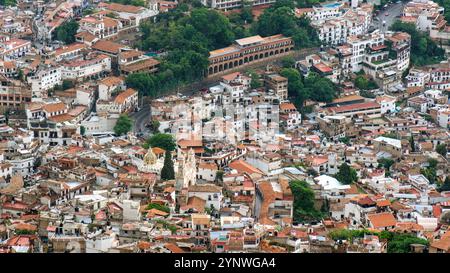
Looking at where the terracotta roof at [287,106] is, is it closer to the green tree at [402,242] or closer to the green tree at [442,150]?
the green tree at [442,150]

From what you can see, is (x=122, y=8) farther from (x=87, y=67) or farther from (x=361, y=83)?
(x=361, y=83)

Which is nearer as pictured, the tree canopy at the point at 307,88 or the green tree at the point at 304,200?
the green tree at the point at 304,200

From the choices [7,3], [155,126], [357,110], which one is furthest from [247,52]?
[7,3]

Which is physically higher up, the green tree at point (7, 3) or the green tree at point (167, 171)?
the green tree at point (7, 3)

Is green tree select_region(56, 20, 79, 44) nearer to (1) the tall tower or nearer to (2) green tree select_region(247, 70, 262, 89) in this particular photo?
(2) green tree select_region(247, 70, 262, 89)

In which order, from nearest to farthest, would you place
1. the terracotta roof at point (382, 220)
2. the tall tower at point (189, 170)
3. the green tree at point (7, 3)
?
the terracotta roof at point (382, 220) → the tall tower at point (189, 170) → the green tree at point (7, 3)

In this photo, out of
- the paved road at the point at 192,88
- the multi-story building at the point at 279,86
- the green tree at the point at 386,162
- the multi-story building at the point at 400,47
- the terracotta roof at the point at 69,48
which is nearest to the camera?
the green tree at the point at 386,162

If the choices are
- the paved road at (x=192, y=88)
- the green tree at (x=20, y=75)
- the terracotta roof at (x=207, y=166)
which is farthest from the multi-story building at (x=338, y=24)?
the terracotta roof at (x=207, y=166)
